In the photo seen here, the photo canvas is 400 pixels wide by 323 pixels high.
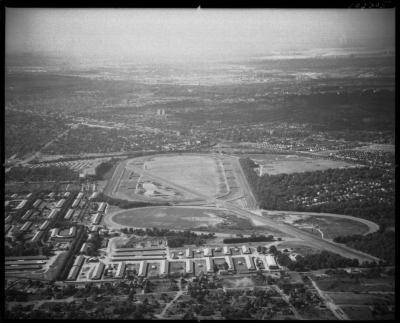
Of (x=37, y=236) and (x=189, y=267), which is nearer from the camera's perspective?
(x=189, y=267)

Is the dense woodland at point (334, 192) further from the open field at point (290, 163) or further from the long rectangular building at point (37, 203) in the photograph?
the long rectangular building at point (37, 203)

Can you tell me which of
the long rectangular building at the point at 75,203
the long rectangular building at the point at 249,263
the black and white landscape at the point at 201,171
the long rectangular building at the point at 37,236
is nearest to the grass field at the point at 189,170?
the black and white landscape at the point at 201,171

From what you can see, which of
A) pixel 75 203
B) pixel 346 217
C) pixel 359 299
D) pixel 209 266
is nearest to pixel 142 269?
pixel 209 266

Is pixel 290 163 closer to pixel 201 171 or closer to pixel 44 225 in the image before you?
pixel 201 171

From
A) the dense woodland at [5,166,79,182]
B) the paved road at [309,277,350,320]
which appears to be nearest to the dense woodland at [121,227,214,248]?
Result: the paved road at [309,277,350,320]

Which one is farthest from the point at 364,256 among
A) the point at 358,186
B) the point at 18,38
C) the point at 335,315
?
the point at 18,38
